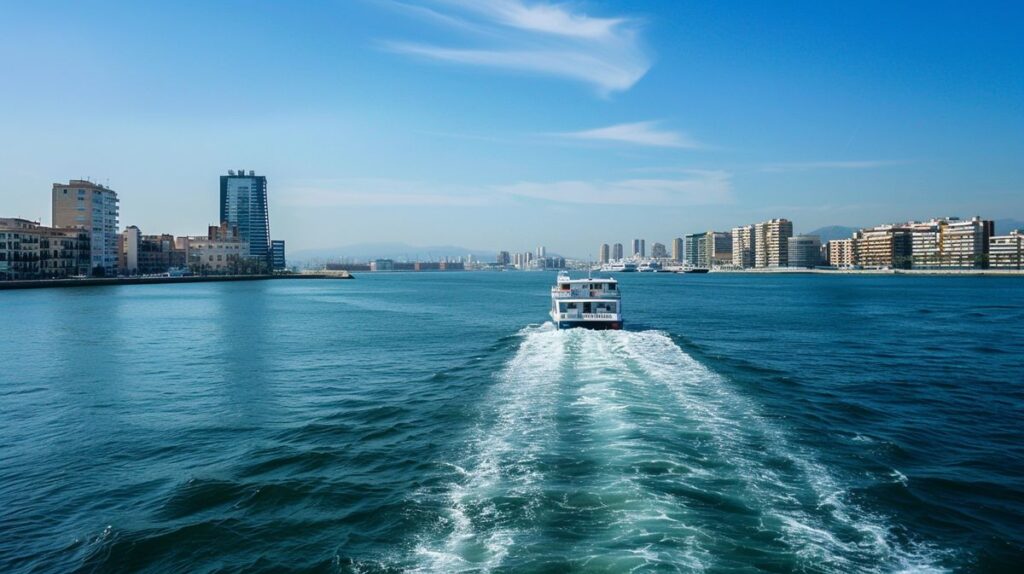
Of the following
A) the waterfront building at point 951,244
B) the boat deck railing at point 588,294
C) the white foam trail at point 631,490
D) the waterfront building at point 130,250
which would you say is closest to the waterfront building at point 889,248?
the waterfront building at point 951,244

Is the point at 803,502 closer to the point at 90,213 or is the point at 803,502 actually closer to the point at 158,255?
the point at 90,213

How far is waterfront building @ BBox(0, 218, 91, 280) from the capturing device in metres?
89.6

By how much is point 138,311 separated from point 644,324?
137ft

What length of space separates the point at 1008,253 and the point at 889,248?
1085 inches

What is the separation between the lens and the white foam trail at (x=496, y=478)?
8039 millimetres

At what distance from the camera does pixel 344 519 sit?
9.59 metres

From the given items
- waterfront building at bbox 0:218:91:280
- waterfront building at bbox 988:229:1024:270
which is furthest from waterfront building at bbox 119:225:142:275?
waterfront building at bbox 988:229:1024:270

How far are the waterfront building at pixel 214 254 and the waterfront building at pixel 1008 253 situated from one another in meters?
184

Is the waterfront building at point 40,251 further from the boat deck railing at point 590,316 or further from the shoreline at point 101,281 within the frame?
the boat deck railing at point 590,316

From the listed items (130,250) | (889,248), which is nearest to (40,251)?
(130,250)

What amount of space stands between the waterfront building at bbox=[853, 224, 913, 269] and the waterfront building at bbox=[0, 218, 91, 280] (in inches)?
7426

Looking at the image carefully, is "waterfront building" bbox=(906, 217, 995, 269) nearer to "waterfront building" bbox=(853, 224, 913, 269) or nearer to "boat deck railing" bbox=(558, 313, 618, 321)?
"waterfront building" bbox=(853, 224, 913, 269)

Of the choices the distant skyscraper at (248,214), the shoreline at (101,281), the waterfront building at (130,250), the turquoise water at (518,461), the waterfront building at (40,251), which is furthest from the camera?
Result: the distant skyscraper at (248,214)

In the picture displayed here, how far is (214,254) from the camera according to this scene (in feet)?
492
